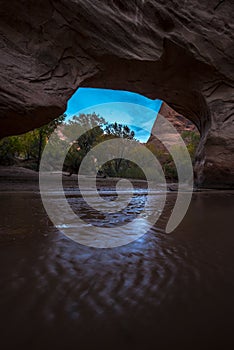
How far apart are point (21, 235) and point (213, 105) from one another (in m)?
6.95

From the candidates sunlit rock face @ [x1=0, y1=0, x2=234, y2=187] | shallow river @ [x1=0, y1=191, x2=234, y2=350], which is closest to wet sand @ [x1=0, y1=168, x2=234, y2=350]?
shallow river @ [x1=0, y1=191, x2=234, y2=350]

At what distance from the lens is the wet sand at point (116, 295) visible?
570 mm

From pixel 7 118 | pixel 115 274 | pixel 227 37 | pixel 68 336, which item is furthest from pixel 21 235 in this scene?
pixel 227 37

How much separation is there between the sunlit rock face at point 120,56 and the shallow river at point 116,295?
170 inches

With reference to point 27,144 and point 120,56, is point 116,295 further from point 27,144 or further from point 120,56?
point 27,144

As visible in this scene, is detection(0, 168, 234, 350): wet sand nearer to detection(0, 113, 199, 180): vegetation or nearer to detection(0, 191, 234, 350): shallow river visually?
detection(0, 191, 234, 350): shallow river

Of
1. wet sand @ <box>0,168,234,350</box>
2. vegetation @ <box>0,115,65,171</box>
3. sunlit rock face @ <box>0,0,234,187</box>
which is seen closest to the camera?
wet sand @ <box>0,168,234,350</box>

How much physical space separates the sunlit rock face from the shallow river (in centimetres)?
432

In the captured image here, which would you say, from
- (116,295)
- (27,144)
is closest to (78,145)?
(27,144)

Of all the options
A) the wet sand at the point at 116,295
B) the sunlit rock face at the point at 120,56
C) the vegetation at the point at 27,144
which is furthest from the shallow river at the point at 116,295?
the vegetation at the point at 27,144

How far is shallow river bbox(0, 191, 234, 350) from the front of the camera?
57 centimetres

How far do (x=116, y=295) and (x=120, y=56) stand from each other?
5.92 m

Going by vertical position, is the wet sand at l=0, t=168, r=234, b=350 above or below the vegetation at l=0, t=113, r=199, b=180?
below

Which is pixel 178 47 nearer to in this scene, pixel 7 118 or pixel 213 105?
pixel 213 105
